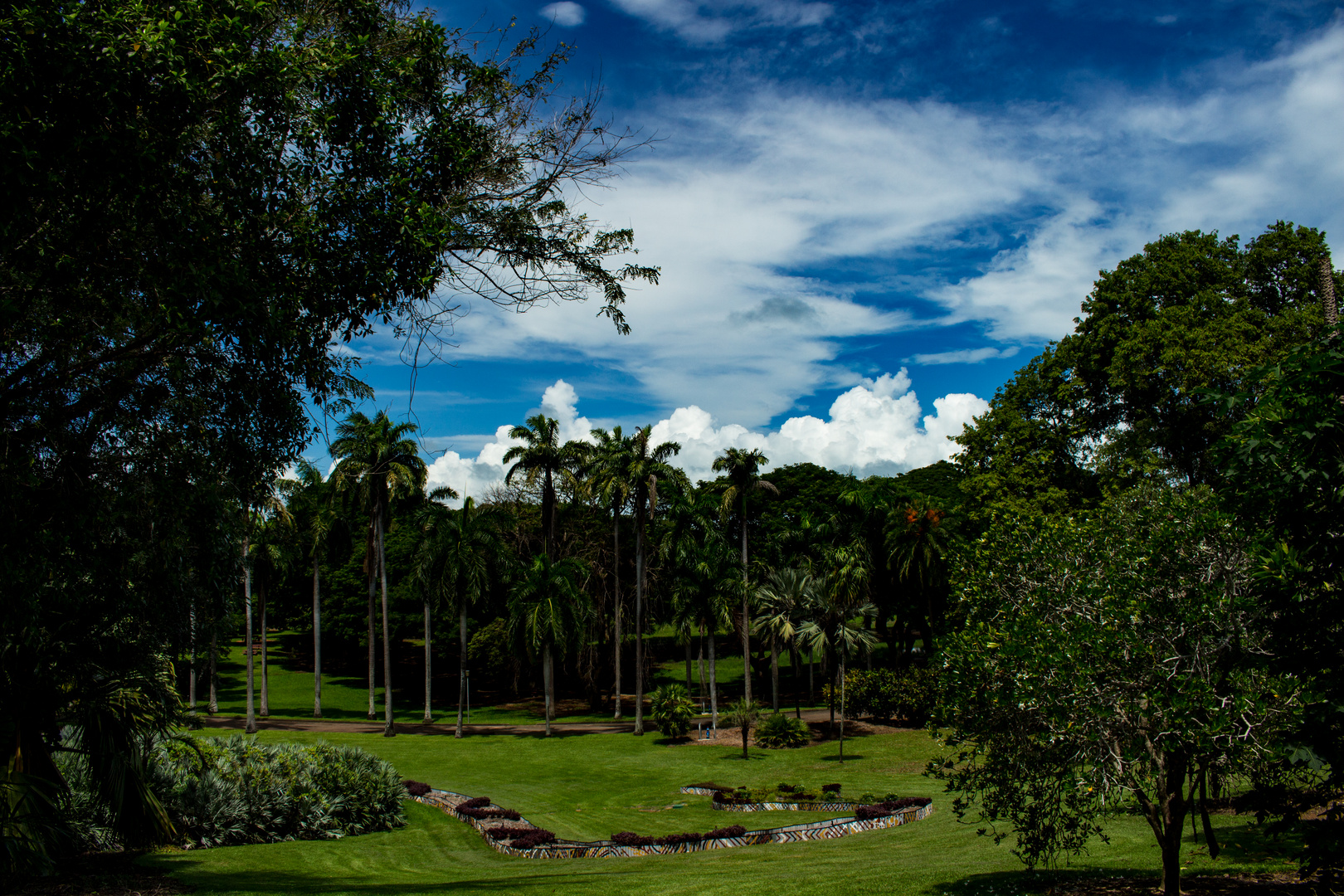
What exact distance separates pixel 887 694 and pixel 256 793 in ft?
95.7

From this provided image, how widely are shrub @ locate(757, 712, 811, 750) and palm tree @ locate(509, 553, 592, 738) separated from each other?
1039 cm

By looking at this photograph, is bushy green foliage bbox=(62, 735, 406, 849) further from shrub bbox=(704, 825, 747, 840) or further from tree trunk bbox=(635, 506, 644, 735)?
tree trunk bbox=(635, 506, 644, 735)

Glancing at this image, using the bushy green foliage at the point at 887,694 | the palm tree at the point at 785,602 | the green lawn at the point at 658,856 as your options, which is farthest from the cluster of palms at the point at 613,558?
the green lawn at the point at 658,856

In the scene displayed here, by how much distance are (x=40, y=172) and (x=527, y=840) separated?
1587cm

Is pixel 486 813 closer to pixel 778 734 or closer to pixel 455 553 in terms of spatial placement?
pixel 778 734

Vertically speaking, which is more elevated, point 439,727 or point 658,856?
point 658,856

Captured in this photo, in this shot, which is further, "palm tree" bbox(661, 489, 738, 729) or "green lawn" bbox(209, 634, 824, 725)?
"green lawn" bbox(209, 634, 824, 725)

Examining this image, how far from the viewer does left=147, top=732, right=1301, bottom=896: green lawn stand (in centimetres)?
1201

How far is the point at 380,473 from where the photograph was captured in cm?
3688

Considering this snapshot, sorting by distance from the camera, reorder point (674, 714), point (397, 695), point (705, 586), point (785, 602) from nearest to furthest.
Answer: point (674, 714) < point (785, 602) < point (705, 586) < point (397, 695)

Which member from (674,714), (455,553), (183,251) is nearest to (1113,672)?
(183,251)

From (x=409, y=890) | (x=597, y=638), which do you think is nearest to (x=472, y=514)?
(x=597, y=638)

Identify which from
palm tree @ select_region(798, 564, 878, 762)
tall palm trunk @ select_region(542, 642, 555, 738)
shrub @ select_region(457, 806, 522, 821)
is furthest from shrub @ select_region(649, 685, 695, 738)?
shrub @ select_region(457, 806, 522, 821)

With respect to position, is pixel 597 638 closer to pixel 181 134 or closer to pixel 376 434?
pixel 376 434
